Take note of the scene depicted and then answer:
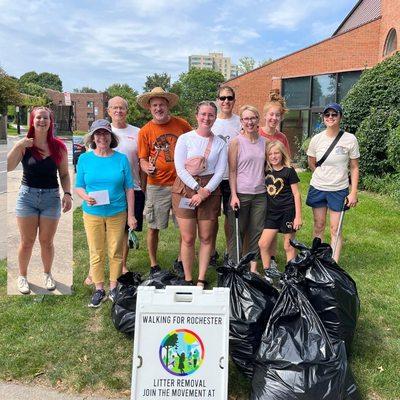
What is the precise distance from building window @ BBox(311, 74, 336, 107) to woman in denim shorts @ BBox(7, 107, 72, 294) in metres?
16.4

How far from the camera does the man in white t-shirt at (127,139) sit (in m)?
4.42

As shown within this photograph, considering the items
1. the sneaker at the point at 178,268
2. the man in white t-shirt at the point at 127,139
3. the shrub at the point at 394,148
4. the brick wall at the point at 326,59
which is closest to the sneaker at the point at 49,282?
the man in white t-shirt at the point at 127,139

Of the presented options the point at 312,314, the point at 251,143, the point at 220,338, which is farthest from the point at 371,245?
the point at 220,338

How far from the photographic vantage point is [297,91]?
2059 cm

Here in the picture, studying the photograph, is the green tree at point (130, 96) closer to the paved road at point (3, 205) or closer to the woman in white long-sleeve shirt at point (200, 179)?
the paved road at point (3, 205)

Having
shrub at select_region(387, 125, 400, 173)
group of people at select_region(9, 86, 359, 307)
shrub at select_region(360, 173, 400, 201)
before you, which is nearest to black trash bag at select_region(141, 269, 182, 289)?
group of people at select_region(9, 86, 359, 307)

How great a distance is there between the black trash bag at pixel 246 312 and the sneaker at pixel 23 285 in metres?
2.14

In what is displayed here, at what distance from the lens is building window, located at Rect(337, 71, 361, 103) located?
17.6 metres

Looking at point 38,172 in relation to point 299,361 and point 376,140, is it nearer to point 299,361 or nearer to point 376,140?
point 299,361

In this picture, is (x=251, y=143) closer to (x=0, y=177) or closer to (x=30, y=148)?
(x=30, y=148)

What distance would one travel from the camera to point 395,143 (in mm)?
9539

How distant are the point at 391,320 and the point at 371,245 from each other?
8.43 feet

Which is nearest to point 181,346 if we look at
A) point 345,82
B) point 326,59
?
point 345,82

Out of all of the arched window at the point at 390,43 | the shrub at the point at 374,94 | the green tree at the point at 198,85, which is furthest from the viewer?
the green tree at the point at 198,85
